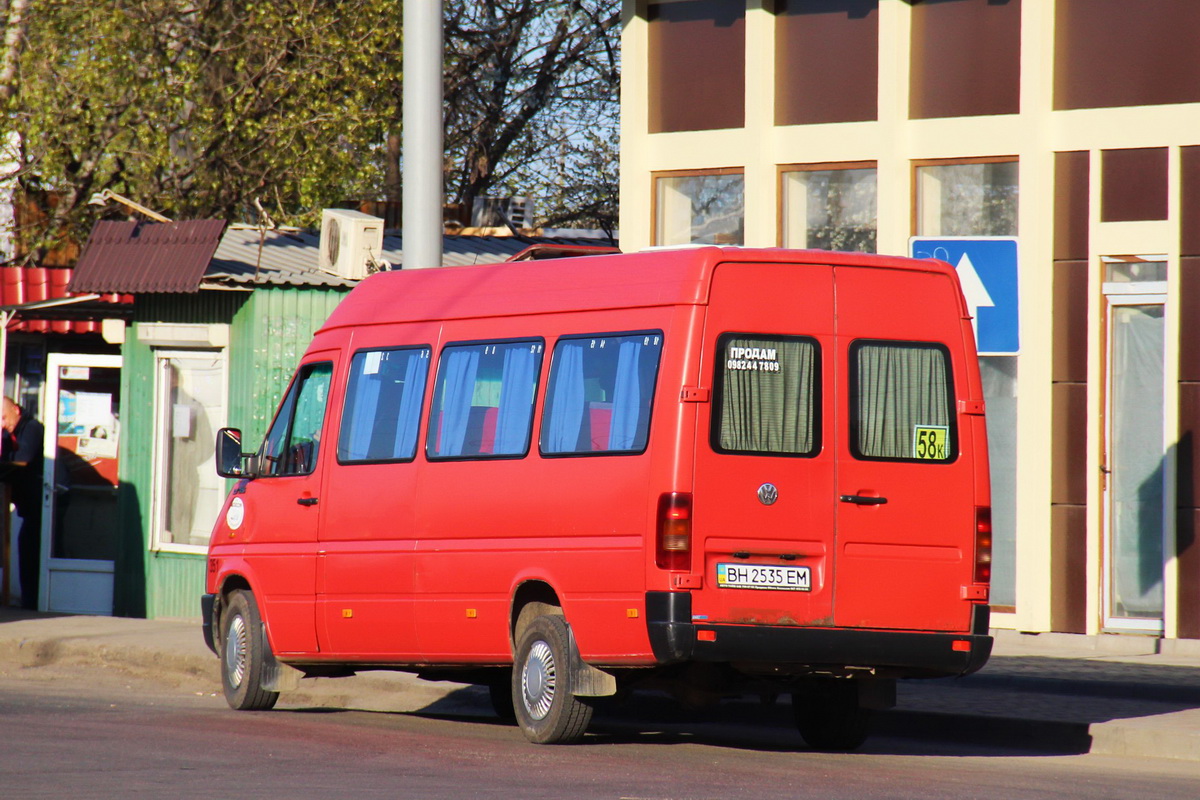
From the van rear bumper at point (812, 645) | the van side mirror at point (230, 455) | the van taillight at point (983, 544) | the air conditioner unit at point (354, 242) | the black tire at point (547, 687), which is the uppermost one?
the air conditioner unit at point (354, 242)

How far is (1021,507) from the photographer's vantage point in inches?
594

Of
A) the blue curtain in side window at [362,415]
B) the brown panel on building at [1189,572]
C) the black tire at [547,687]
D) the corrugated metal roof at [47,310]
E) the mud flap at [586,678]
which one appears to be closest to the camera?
the mud flap at [586,678]

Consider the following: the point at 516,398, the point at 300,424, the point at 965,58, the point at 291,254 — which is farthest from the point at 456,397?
the point at 291,254

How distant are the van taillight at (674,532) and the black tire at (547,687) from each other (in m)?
0.82

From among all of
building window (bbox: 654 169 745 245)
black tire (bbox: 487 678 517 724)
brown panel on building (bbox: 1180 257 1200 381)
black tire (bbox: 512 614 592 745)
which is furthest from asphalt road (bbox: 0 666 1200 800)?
building window (bbox: 654 169 745 245)

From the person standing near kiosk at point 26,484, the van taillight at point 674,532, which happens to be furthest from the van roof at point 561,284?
the person standing near kiosk at point 26,484

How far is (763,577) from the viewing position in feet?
29.6

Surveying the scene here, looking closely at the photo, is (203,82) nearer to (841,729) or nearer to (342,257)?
(342,257)

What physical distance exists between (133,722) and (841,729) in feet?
12.2

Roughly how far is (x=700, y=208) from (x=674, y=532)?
27.6 ft

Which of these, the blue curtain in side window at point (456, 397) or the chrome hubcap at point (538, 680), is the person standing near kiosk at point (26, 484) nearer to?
the blue curtain in side window at point (456, 397)

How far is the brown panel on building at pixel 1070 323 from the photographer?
1491cm

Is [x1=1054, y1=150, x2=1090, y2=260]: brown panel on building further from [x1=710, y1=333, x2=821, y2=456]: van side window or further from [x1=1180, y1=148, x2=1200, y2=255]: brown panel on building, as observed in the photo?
[x1=710, y1=333, x2=821, y2=456]: van side window

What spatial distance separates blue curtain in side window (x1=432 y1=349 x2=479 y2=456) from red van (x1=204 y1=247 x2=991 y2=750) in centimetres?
1
